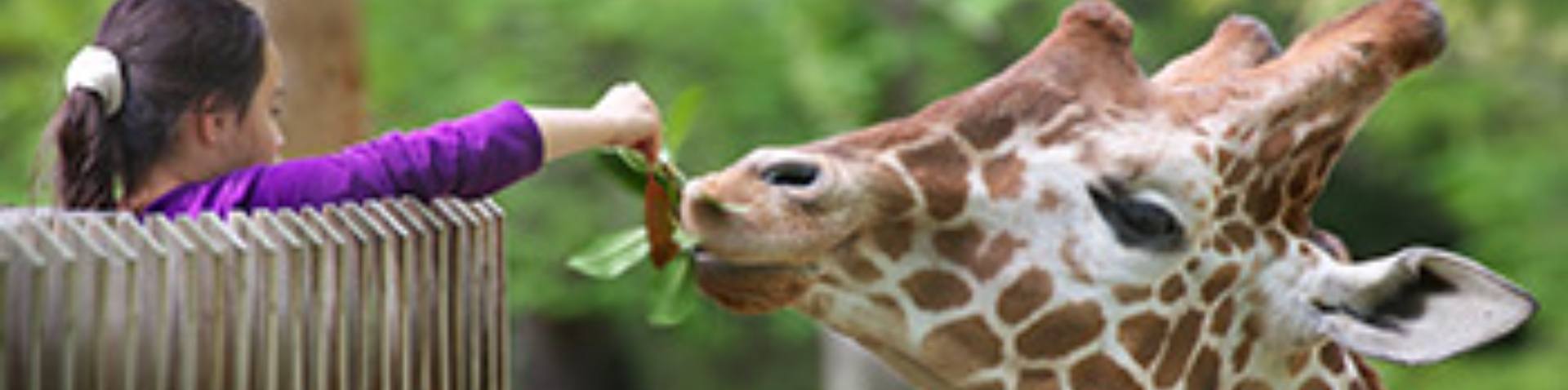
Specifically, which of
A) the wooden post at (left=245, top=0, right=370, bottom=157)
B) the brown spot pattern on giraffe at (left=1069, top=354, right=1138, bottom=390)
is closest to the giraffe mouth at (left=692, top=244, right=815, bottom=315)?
the brown spot pattern on giraffe at (left=1069, top=354, right=1138, bottom=390)

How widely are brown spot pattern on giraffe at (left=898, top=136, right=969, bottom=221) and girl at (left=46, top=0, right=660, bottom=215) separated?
28.7 inches

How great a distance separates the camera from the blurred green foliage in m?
14.2

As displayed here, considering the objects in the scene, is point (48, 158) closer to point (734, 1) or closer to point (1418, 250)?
point (1418, 250)

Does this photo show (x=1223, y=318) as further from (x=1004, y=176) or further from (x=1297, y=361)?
(x=1004, y=176)

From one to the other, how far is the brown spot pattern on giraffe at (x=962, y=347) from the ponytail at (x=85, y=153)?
1.35 meters

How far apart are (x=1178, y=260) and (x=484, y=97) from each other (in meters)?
11.1

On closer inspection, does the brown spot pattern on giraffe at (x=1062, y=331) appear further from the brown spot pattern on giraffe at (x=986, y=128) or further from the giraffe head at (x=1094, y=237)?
the brown spot pattern on giraffe at (x=986, y=128)

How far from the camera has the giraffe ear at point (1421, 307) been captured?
3.40 m

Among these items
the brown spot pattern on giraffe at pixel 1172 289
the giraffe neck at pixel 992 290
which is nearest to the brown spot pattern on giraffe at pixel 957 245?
the giraffe neck at pixel 992 290

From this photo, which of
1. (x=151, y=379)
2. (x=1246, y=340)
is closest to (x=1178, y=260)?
(x=1246, y=340)

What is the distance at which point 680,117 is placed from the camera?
418 cm

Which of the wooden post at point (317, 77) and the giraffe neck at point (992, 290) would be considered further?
the wooden post at point (317, 77)

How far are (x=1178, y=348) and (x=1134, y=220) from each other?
246 mm

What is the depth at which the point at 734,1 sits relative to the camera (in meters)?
15.3
